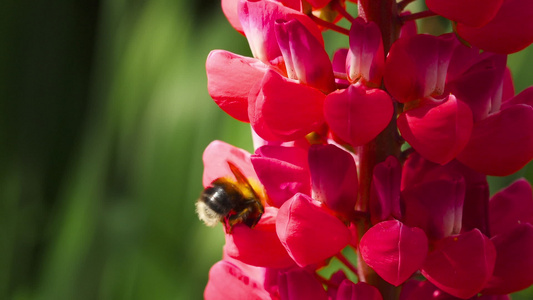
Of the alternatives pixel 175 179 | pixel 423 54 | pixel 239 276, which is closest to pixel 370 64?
pixel 423 54

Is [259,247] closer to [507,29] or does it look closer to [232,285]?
[232,285]

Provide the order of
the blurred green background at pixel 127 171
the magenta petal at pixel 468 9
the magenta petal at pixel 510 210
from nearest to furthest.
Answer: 1. the magenta petal at pixel 468 9
2. the magenta petal at pixel 510 210
3. the blurred green background at pixel 127 171

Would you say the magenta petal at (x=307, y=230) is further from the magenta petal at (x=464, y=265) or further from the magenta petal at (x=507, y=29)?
the magenta petal at (x=507, y=29)

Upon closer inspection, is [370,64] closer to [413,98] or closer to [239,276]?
[413,98]

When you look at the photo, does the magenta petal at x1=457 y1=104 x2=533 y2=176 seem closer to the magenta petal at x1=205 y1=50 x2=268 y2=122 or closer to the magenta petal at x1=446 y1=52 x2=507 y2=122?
the magenta petal at x1=446 y1=52 x2=507 y2=122

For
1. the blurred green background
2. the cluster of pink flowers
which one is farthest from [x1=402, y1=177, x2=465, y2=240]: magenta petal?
the blurred green background

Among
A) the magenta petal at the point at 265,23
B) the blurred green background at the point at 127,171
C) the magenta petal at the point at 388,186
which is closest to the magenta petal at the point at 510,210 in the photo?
the magenta petal at the point at 388,186

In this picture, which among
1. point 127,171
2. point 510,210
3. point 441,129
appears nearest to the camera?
point 441,129

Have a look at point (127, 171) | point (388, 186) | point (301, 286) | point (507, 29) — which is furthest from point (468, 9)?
point (127, 171)
